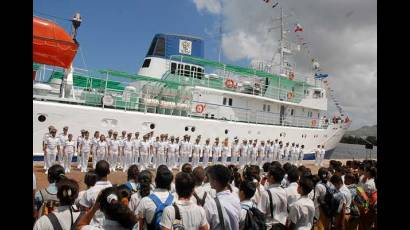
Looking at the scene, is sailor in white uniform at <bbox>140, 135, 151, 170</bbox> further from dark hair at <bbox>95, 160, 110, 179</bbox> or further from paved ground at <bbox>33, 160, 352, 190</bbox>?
dark hair at <bbox>95, 160, 110, 179</bbox>

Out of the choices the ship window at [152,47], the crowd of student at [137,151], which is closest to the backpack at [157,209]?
the crowd of student at [137,151]

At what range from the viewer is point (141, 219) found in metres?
3.57

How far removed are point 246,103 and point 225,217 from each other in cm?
1865

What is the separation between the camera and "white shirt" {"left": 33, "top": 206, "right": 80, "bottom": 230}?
9.23ft

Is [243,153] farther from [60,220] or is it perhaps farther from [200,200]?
[60,220]

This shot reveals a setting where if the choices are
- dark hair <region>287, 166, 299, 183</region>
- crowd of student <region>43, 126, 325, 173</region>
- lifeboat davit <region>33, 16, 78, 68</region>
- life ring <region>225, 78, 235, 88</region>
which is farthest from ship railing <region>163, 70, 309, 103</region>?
dark hair <region>287, 166, 299, 183</region>

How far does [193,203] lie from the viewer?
3.23 meters

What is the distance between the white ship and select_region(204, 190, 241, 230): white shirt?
460 inches

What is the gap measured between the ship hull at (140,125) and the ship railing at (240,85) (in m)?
2.40

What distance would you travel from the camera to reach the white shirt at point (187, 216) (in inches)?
120

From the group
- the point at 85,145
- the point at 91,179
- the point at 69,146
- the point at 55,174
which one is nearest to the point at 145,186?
the point at 91,179

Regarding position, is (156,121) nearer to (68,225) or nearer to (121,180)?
(121,180)

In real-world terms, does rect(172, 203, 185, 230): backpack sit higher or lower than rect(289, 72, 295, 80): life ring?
lower

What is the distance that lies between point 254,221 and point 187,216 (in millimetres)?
757
